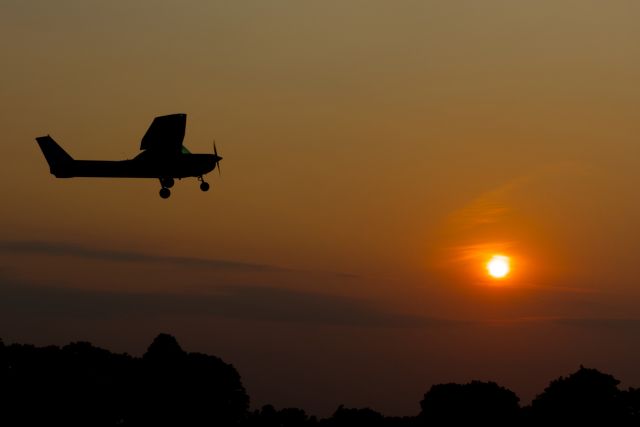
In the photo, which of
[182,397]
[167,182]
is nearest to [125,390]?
[182,397]

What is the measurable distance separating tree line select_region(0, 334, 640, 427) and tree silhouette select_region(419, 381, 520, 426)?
0.11 m

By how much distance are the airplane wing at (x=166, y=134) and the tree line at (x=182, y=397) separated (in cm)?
6416

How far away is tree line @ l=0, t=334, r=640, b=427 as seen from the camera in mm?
137875

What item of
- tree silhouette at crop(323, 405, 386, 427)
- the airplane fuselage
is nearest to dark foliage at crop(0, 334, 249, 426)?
tree silhouette at crop(323, 405, 386, 427)

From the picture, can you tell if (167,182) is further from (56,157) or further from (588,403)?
(588,403)

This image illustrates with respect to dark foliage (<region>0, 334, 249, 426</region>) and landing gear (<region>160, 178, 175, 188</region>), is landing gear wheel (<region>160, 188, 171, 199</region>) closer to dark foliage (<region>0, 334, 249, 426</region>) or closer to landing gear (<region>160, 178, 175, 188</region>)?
landing gear (<region>160, 178, 175, 188</region>)

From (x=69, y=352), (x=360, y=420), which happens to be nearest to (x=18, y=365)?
(x=69, y=352)

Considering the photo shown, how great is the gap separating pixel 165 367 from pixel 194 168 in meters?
69.6

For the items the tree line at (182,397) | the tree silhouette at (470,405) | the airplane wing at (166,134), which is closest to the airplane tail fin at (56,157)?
the airplane wing at (166,134)

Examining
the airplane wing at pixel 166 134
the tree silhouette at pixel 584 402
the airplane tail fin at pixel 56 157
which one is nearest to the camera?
the airplane wing at pixel 166 134

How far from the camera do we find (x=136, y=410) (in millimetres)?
147500

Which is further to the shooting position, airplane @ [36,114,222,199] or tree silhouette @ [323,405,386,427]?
tree silhouette @ [323,405,386,427]

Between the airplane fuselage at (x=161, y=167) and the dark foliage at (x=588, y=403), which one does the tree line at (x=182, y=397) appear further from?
the airplane fuselage at (x=161, y=167)

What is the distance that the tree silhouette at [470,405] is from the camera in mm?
143375
